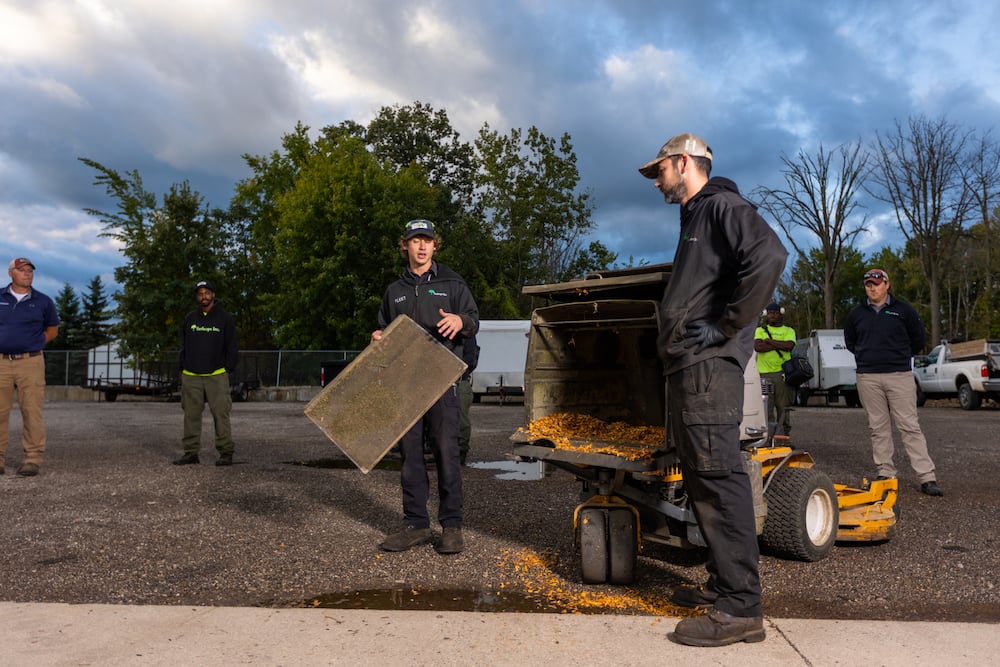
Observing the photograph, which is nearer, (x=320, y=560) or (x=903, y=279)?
(x=320, y=560)

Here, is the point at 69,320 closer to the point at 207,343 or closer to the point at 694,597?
the point at 207,343

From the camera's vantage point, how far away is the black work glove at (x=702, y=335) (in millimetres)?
3350

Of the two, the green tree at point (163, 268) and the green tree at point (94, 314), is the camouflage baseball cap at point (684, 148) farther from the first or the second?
the green tree at point (94, 314)

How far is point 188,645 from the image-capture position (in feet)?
10.5

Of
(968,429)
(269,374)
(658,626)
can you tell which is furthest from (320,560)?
(269,374)

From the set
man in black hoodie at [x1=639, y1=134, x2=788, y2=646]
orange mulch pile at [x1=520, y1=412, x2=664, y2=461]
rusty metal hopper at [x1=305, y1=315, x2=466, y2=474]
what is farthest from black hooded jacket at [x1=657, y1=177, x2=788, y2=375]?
rusty metal hopper at [x1=305, y1=315, x2=466, y2=474]

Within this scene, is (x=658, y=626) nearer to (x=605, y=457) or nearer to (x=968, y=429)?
(x=605, y=457)

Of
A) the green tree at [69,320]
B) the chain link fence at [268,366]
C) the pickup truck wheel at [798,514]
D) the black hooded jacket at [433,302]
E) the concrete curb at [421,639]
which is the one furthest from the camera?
the green tree at [69,320]

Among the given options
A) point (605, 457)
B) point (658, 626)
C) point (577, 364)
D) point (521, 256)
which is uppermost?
point (521, 256)

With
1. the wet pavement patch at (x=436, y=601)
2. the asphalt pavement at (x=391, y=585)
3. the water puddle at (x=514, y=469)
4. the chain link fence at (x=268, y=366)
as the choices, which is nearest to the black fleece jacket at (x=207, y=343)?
the asphalt pavement at (x=391, y=585)

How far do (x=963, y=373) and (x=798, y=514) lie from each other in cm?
1986

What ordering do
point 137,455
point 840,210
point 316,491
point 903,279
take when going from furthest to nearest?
point 903,279 < point 840,210 < point 137,455 < point 316,491

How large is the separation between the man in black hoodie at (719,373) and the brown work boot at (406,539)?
214 centimetres

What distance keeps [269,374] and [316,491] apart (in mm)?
24013
